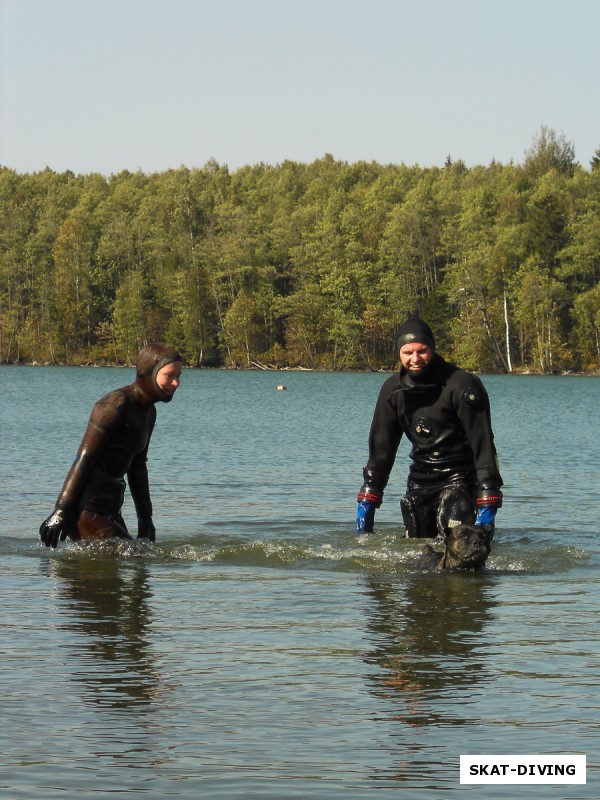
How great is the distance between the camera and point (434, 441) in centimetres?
1259

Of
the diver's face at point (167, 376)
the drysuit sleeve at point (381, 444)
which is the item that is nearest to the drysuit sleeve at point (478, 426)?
the drysuit sleeve at point (381, 444)

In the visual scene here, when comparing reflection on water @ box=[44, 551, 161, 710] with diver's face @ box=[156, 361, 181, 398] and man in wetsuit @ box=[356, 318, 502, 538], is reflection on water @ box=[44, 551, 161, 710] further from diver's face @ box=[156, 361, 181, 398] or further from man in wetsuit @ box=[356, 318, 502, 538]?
man in wetsuit @ box=[356, 318, 502, 538]

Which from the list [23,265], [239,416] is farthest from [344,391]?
[23,265]

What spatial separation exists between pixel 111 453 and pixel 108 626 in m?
3.00

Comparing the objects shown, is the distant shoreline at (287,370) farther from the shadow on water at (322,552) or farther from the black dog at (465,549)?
the black dog at (465,549)

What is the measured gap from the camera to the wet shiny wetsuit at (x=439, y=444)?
1220cm

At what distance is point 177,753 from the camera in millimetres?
6559

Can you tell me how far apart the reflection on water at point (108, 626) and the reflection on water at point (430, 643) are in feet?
4.45

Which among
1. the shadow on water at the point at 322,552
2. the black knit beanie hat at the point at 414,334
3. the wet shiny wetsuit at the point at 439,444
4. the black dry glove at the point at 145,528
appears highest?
the black knit beanie hat at the point at 414,334

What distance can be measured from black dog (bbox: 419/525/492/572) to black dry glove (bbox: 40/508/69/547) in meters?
3.21

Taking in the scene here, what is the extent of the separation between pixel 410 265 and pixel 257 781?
395 feet

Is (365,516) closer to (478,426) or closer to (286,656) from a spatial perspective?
(478,426)

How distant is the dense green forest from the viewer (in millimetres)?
117250

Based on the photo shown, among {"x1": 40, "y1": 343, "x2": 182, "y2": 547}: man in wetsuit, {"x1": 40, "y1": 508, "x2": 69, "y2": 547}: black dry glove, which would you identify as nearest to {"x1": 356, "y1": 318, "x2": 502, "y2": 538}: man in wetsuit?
{"x1": 40, "y1": 343, "x2": 182, "y2": 547}: man in wetsuit
